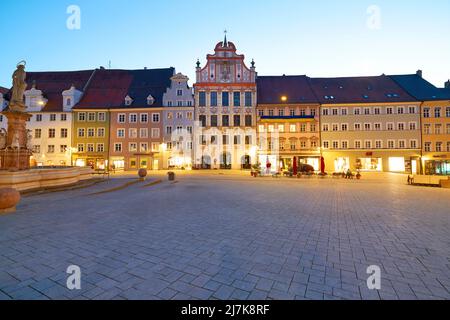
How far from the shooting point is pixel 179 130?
35250 mm

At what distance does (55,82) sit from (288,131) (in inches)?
1774

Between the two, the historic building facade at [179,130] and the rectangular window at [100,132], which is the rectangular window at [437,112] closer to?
the historic building facade at [179,130]

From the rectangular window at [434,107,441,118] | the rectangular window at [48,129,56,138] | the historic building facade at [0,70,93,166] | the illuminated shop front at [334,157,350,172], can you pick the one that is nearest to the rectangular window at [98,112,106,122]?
the historic building facade at [0,70,93,166]

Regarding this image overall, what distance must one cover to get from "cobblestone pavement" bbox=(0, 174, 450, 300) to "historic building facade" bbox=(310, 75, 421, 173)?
97.0ft

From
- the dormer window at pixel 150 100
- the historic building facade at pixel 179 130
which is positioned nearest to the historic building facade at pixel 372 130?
the historic building facade at pixel 179 130

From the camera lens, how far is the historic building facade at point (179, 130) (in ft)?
116

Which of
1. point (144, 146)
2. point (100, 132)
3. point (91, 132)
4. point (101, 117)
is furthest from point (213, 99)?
point (91, 132)

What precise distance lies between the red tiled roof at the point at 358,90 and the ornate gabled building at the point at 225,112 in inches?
499

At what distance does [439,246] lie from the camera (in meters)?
4.15

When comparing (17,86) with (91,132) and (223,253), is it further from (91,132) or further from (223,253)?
(91,132)

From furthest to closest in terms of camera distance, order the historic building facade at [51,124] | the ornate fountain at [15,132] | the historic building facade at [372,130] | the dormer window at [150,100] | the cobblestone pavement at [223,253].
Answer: the dormer window at [150,100]
the historic building facade at [51,124]
the historic building facade at [372,130]
the ornate fountain at [15,132]
the cobblestone pavement at [223,253]
